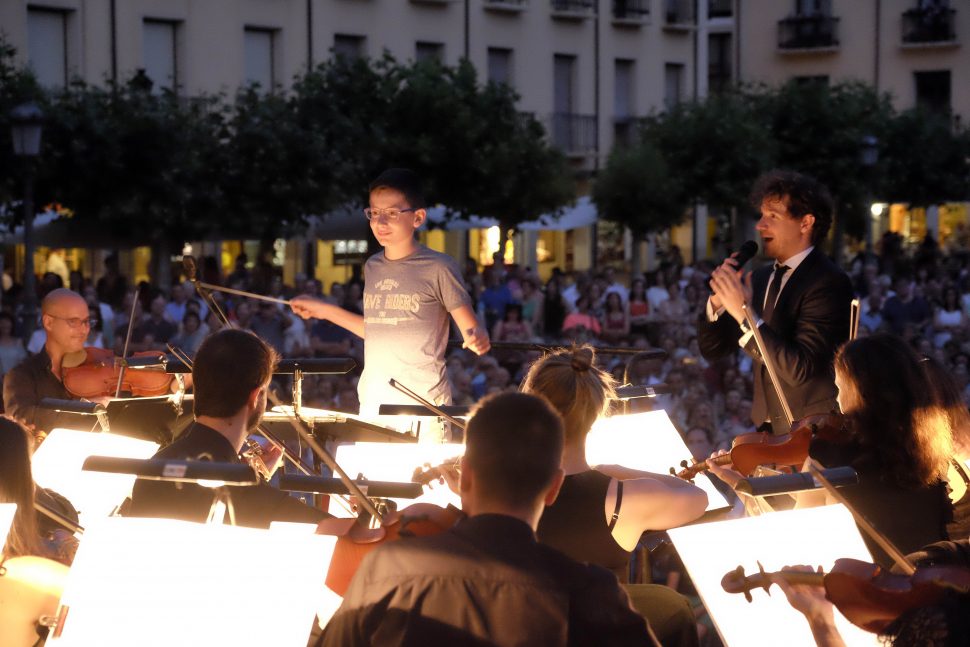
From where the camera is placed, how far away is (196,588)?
9.40 ft

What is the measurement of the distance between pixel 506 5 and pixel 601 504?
83.2 feet

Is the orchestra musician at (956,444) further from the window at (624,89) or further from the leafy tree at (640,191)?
the window at (624,89)

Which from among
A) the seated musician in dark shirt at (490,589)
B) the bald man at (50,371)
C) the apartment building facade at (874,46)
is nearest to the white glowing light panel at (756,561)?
the seated musician in dark shirt at (490,589)

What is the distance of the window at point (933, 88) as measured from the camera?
3519cm

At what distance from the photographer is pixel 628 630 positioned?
2.41m

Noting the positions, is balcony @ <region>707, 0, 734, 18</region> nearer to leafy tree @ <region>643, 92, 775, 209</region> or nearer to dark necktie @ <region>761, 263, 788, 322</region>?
leafy tree @ <region>643, 92, 775, 209</region>

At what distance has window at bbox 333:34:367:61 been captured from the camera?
82.8 feet

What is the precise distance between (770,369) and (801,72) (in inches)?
1279

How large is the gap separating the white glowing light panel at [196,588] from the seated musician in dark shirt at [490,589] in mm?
386

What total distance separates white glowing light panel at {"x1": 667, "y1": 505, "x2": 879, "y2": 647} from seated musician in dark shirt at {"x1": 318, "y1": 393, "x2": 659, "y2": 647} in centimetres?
71

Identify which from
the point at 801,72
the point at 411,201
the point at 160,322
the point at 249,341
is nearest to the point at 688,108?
the point at 801,72

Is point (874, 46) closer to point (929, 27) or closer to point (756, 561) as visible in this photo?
point (929, 27)

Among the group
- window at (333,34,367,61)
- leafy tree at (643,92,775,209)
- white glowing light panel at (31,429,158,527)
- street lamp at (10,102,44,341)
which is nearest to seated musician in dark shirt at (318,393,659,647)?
white glowing light panel at (31,429,158,527)

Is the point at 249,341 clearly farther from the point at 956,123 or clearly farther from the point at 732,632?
the point at 956,123
